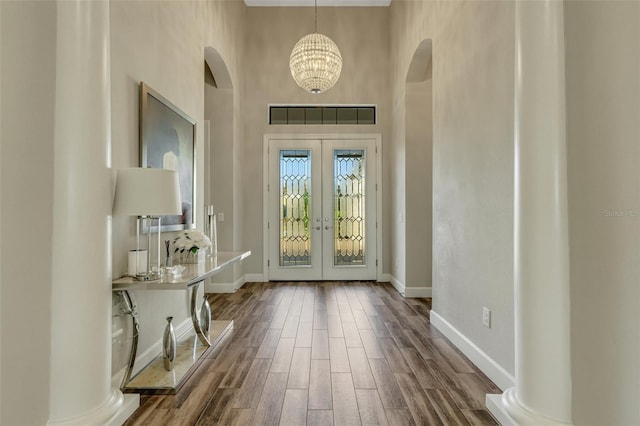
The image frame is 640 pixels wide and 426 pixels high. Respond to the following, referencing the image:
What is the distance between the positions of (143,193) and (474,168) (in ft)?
7.53

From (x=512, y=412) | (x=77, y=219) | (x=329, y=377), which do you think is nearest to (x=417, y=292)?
(x=329, y=377)

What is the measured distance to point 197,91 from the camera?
376 centimetres

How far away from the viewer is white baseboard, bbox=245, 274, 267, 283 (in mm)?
5852

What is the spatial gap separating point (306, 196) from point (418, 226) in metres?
1.90

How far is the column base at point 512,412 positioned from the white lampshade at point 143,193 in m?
2.12

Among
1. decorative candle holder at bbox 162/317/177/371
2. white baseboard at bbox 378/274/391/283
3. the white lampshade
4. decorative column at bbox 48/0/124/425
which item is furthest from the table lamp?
white baseboard at bbox 378/274/391/283

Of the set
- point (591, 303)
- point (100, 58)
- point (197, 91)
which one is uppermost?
point (197, 91)

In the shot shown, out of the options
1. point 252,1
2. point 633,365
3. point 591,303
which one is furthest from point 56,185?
point 252,1

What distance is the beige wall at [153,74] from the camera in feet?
7.60

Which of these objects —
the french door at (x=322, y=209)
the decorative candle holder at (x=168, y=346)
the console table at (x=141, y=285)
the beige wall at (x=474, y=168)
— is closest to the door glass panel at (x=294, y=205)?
the french door at (x=322, y=209)

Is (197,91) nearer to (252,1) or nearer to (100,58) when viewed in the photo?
(100,58)

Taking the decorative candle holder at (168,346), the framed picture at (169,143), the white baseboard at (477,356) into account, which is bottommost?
the white baseboard at (477,356)

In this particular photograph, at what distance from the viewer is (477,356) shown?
2.67 m

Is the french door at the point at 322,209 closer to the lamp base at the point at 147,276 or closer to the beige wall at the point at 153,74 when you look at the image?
the beige wall at the point at 153,74
